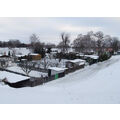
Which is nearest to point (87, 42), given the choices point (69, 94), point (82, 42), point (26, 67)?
point (82, 42)

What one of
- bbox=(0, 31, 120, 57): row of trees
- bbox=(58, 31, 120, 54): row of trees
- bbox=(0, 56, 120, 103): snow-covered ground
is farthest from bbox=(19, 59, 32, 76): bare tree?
bbox=(58, 31, 120, 54): row of trees

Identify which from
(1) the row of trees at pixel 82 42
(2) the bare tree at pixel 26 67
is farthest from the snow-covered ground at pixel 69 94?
(1) the row of trees at pixel 82 42

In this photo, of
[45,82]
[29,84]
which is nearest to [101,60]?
[45,82]

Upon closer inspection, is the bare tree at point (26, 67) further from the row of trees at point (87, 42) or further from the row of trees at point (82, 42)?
the row of trees at point (87, 42)

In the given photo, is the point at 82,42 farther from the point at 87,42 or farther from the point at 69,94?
the point at 69,94

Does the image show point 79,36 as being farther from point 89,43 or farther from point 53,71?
point 53,71

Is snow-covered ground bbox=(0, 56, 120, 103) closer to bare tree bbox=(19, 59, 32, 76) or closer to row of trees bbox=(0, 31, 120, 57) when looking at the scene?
bare tree bbox=(19, 59, 32, 76)

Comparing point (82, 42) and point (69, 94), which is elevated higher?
point (82, 42)

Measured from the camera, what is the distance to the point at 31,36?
180 feet

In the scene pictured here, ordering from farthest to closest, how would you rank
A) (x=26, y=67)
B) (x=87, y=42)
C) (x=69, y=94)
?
(x=87, y=42), (x=26, y=67), (x=69, y=94)

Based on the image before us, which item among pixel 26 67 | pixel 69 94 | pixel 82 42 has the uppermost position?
pixel 82 42

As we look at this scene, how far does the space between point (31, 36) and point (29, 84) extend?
43.8m

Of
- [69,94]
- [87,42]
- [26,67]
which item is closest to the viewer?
[69,94]

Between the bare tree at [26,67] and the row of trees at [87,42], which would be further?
the row of trees at [87,42]
